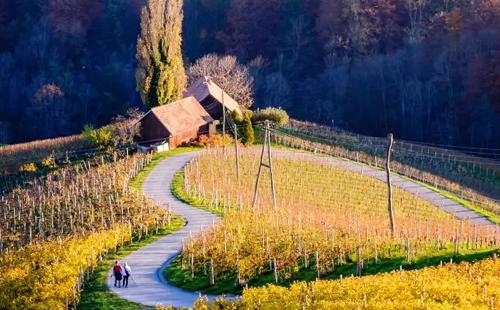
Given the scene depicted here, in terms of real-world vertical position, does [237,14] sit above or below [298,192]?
above

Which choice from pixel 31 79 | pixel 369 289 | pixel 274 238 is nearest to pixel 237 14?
pixel 31 79

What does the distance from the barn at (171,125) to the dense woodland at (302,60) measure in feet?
63.2

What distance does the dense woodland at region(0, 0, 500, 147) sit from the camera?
5744 centimetres

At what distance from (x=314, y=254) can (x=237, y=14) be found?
5433cm

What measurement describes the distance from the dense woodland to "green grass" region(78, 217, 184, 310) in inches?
1270

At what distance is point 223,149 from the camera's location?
41531 millimetres

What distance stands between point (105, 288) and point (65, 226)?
24.0 ft

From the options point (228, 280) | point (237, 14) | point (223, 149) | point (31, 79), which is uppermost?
point (237, 14)

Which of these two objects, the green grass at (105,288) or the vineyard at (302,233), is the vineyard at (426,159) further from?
the green grass at (105,288)

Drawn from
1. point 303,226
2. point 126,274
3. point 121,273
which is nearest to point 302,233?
point 303,226

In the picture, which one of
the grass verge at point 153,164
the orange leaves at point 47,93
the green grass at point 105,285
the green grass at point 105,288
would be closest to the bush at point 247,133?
the grass verge at point 153,164

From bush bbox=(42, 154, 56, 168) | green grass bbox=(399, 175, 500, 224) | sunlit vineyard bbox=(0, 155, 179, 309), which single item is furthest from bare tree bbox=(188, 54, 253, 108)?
green grass bbox=(399, 175, 500, 224)

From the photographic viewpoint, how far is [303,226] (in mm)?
25516

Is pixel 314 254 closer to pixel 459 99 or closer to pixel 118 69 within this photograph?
pixel 459 99
